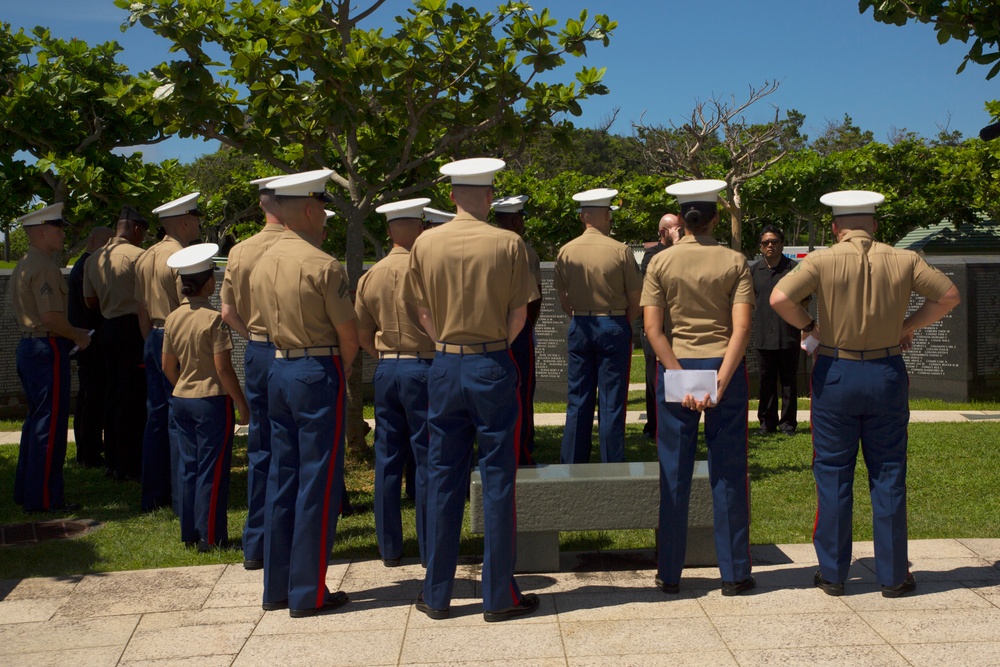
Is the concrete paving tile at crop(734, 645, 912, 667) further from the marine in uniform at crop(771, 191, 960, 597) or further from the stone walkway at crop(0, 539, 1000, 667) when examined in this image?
the marine in uniform at crop(771, 191, 960, 597)

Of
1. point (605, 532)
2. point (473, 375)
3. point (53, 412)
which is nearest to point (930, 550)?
point (605, 532)

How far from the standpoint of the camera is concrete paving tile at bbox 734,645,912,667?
4.38 metres

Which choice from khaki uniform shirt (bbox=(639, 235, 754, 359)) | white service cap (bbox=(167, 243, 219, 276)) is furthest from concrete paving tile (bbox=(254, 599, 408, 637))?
white service cap (bbox=(167, 243, 219, 276))

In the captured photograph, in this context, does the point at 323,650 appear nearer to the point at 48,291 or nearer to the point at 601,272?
the point at 601,272

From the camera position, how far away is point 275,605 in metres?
5.36

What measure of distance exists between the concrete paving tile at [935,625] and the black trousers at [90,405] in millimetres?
6830

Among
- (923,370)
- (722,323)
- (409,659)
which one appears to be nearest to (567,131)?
(722,323)

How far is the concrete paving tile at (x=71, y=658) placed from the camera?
4.71 meters

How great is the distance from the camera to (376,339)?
6.35m

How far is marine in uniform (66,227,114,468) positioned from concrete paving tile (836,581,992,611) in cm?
Result: 663

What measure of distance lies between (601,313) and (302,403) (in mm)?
3081

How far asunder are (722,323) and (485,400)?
131cm

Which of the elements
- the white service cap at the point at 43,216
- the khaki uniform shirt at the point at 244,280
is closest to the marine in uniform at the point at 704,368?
the khaki uniform shirt at the point at 244,280

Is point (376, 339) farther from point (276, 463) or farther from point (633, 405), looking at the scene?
point (633, 405)
